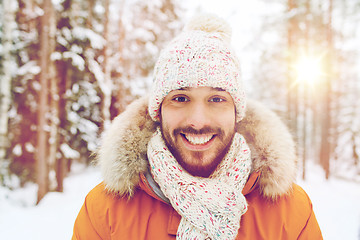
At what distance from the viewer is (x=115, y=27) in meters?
13.7

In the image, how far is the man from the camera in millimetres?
1733

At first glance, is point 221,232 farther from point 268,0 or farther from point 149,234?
point 268,0

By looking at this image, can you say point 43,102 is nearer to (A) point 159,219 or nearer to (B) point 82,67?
(B) point 82,67

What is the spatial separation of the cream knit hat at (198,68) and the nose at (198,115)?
17cm

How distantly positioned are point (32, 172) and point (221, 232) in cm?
1133

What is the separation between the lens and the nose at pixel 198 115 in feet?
5.90

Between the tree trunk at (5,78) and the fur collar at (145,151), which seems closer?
the fur collar at (145,151)

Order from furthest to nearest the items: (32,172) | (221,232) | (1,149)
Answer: (32,172) → (1,149) → (221,232)

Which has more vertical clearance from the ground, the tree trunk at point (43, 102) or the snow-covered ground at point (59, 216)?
the tree trunk at point (43, 102)

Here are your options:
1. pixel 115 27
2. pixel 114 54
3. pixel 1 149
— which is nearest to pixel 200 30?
pixel 1 149

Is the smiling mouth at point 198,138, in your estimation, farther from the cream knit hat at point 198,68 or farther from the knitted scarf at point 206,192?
the cream knit hat at point 198,68

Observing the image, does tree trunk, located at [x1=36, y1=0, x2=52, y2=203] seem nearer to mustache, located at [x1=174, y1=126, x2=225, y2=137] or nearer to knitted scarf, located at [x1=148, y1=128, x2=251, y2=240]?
knitted scarf, located at [x1=148, y1=128, x2=251, y2=240]

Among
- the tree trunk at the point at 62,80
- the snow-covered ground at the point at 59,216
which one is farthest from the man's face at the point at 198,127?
the tree trunk at the point at 62,80

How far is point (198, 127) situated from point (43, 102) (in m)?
7.92
